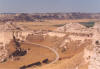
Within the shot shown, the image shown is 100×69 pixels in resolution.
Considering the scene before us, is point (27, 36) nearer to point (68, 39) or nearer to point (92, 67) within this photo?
point (68, 39)

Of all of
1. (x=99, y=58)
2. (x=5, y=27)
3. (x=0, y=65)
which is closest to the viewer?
(x=99, y=58)

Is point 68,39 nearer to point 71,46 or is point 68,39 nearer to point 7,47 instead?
point 71,46

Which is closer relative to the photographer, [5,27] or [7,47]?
[7,47]

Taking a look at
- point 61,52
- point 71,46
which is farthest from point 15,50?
point 71,46

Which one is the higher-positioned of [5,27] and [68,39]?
[5,27]

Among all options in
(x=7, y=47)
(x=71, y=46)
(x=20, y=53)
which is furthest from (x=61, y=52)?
(x=7, y=47)

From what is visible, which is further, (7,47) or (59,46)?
(59,46)

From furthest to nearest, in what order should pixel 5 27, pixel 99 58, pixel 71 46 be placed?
pixel 5 27 → pixel 71 46 → pixel 99 58

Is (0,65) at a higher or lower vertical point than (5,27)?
lower

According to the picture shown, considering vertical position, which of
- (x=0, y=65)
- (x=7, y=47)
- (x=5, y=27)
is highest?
(x=5, y=27)

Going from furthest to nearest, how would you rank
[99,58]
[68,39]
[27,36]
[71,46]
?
[27,36] → [68,39] → [71,46] → [99,58]
